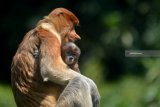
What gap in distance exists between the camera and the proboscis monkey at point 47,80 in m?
8.77

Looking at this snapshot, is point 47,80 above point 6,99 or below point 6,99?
above

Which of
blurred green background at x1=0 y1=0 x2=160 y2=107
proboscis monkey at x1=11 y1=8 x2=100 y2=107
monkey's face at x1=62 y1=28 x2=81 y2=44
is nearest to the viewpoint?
proboscis monkey at x1=11 y1=8 x2=100 y2=107

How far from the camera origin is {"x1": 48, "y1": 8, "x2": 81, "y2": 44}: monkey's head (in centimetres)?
902

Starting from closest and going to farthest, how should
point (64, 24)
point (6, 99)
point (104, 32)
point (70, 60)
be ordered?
1. point (70, 60)
2. point (64, 24)
3. point (6, 99)
4. point (104, 32)

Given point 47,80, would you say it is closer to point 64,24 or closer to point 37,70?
point 37,70

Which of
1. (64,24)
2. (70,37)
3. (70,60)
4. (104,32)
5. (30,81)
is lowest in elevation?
(104,32)

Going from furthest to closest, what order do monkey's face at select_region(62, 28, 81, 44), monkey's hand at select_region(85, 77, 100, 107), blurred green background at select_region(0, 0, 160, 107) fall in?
blurred green background at select_region(0, 0, 160, 107) < monkey's face at select_region(62, 28, 81, 44) < monkey's hand at select_region(85, 77, 100, 107)

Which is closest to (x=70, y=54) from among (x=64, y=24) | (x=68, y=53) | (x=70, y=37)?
(x=68, y=53)

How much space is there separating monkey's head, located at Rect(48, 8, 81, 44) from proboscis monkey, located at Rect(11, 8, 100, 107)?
0.45 feet

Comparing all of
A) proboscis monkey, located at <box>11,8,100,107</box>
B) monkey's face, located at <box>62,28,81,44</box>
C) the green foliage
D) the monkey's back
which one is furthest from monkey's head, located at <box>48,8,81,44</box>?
the green foliage

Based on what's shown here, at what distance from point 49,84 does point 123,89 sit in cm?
507

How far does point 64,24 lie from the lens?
907 cm

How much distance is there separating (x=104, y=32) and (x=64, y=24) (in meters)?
9.20

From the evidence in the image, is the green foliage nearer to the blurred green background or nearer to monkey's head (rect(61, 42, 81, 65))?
the blurred green background
